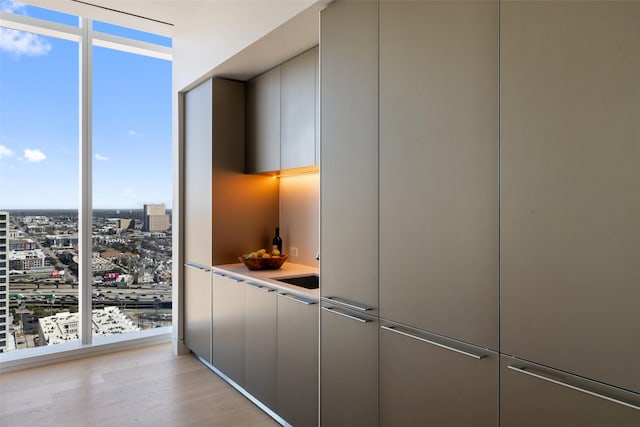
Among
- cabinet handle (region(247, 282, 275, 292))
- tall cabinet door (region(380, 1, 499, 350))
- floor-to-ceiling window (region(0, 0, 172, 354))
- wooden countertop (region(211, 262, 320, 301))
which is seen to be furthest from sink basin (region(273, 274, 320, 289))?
floor-to-ceiling window (region(0, 0, 172, 354))

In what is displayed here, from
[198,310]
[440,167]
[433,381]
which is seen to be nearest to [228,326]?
A: [198,310]

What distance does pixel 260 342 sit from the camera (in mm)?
2783

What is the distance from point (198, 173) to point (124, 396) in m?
1.74

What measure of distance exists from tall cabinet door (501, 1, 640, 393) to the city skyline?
142 inches

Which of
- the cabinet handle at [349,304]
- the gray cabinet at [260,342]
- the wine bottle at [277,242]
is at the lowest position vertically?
the gray cabinet at [260,342]

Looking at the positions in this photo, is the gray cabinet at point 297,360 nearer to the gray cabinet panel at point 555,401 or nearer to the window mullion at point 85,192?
the gray cabinet panel at point 555,401

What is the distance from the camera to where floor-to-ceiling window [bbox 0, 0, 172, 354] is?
3641 millimetres

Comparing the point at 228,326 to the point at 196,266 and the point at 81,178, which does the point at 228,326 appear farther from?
the point at 81,178

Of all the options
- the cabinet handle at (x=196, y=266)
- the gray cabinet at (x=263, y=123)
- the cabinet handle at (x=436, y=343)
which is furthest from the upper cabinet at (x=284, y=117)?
the cabinet handle at (x=436, y=343)

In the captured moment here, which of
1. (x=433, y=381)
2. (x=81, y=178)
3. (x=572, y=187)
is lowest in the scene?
(x=433, y=381)

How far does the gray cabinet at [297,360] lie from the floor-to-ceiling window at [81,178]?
2168 millimetres

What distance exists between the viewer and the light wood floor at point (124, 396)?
8.94 feet

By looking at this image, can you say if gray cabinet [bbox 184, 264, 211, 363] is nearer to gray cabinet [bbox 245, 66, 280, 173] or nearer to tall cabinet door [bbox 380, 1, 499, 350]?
gray cabinet [bbox 245, 66, 280, 173]

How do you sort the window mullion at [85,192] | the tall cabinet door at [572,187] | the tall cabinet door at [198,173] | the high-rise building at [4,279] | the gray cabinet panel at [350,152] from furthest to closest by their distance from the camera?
1. the window mullion at [85,192]
2. the high-rise building at [4,279]
3. the tall cabinet door at [198,173]
4. the gray cabinet panel at [350,152]
5. the tall cabinet door at [572,187]
